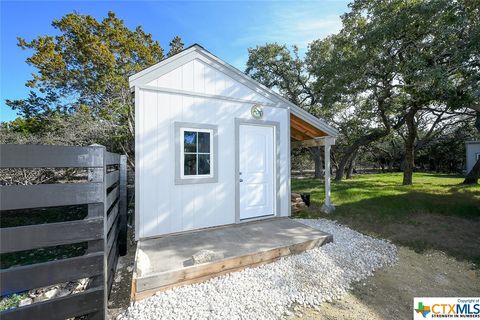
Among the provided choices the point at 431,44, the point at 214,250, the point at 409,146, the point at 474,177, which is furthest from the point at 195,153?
the point at 474,177

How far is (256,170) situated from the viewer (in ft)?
18.4

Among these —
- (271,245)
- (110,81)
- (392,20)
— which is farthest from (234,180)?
(110,81)

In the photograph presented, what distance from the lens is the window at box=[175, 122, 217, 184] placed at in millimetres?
4664

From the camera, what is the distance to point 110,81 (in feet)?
35.7

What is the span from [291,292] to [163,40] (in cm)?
1593

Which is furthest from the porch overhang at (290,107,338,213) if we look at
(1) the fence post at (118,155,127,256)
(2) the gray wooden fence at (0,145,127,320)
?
(2) the gray wooden fence at (0,145,127,320)

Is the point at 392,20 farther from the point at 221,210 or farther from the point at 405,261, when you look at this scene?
the point at 221,210

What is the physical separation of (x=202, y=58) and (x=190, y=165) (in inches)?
89.5

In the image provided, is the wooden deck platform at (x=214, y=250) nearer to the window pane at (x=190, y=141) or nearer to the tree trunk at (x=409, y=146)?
the window pane at (x=190, y=141)

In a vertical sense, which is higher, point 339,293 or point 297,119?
point 297,119

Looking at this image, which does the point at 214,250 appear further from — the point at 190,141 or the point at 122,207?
the point at 190,141

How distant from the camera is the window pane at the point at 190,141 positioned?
4.76m

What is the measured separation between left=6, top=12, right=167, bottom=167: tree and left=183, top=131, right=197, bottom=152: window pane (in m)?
6.08

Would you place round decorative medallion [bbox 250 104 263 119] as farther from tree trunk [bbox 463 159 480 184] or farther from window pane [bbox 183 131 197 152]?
tree trunk [bbox 463 159 480 184]
